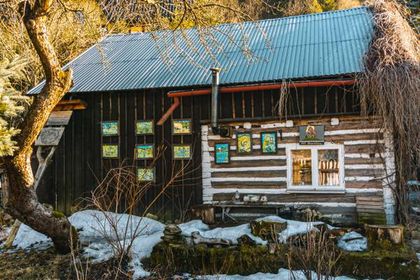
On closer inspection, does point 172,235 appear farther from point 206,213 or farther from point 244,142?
point 244,142

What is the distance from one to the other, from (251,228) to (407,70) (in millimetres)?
4459

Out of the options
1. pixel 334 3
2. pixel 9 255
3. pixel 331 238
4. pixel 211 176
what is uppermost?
pixel 334 3

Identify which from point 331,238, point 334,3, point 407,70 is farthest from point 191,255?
point 334,3

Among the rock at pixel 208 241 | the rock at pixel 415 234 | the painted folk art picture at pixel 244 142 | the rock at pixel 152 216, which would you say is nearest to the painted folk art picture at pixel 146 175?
the rock at pixel 152 216

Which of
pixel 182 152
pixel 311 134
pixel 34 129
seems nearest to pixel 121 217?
pixel 182 152

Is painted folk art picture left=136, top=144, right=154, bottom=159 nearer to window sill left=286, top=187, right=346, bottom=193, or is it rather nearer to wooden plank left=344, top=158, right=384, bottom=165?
window sill left=286, top=187, right=346, bottom=193

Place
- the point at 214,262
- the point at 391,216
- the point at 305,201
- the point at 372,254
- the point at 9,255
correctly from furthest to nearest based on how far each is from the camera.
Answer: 1. the point at 305,201
2. the point at 391,216
3. the point at 9,255
4. the point at 214,262
5. the point at 372,254

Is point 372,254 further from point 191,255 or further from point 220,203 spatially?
point 220,203

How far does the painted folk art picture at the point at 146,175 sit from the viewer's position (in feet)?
32.0

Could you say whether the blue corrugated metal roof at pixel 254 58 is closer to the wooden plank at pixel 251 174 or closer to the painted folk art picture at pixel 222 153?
the painted folk art picture at pixel 222 153

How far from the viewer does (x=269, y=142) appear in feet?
29.8

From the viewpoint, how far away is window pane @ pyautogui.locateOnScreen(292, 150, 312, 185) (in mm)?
8845

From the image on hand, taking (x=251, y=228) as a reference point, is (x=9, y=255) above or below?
below

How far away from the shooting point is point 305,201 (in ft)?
28.6
